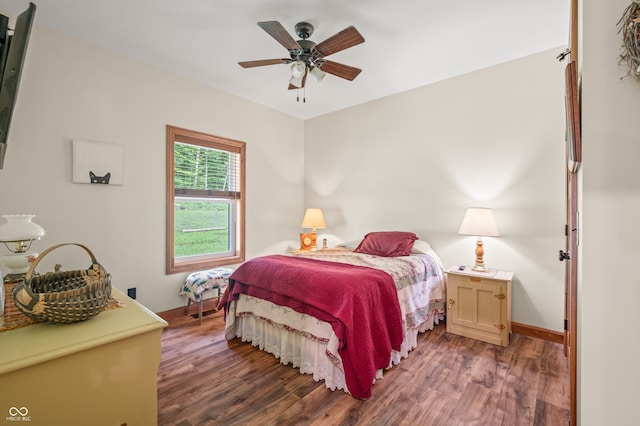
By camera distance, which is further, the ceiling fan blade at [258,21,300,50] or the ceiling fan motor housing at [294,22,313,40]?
the ceiling fan motor housing at [294,22,313,40]

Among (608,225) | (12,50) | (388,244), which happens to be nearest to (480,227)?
(388,244)

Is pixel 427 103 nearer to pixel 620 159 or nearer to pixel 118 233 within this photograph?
pixel 620 159

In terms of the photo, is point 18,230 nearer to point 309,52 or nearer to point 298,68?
point 298,68

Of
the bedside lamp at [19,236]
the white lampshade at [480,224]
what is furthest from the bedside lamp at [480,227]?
the bedside lamp at [19,236]

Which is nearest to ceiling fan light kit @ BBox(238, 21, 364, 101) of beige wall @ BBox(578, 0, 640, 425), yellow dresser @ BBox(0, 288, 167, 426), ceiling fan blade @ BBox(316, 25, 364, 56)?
ceiling fan blade @ BBox(316, 25, 364, 56)

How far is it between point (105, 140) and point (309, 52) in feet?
6.99

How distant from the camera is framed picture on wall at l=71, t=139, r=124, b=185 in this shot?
265 cm

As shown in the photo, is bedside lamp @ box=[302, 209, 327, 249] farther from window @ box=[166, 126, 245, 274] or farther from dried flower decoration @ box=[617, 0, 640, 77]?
dried flower decoration @ box=[617, 0, 640, 77]

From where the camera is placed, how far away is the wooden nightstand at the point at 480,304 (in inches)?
104

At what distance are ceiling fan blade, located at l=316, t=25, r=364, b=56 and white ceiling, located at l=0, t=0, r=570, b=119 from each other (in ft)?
1.05

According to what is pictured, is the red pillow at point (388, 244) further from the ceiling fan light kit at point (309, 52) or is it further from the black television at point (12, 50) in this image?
the black television at point (12, 50)

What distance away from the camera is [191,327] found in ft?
10.2

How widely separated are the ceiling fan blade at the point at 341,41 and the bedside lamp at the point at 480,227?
192cm

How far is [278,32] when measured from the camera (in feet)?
6.79
